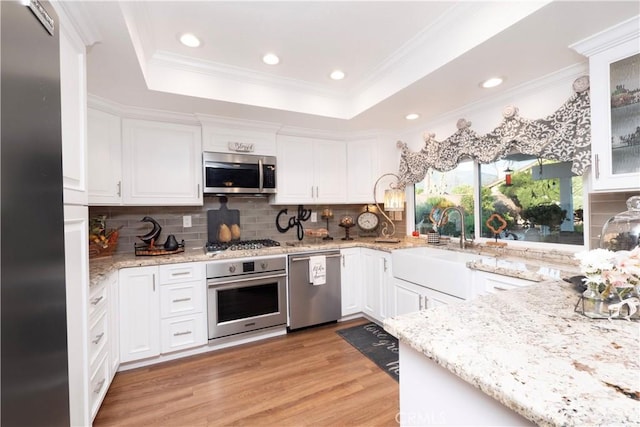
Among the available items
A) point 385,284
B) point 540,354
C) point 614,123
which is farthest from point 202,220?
point 614,123

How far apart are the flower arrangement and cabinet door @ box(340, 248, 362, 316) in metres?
2.20

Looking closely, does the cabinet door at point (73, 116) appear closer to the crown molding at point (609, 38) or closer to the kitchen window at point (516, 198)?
the crown molding at point (609, 38)

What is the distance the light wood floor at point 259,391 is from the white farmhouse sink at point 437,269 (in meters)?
0.80

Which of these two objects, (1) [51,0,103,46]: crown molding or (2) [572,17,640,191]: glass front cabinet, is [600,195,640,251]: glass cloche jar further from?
(1) [51,0,103,46]: crown molding

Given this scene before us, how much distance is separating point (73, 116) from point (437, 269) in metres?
2.42

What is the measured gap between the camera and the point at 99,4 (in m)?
1.27

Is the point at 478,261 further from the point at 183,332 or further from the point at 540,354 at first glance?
the point at 183,332

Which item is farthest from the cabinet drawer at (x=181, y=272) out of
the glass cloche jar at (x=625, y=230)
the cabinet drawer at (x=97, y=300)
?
the glass cloche jar at (x=625, y=230)

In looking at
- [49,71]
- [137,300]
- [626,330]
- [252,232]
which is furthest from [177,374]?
[626,330]

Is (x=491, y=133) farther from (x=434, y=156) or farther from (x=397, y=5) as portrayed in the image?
(x=397, y=5)

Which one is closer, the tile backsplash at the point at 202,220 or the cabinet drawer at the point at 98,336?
the cabinet drawer at the point at 98,336

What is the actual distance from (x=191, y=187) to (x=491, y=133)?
2840 millimetres

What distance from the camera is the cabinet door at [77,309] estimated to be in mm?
1103

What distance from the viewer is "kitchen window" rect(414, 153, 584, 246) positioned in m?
2.05
